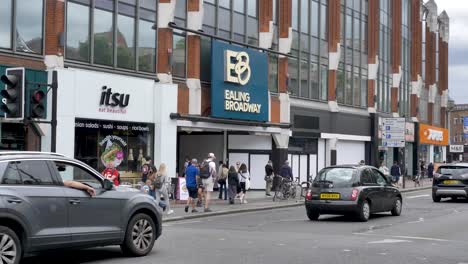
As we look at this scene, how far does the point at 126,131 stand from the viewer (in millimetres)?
25953

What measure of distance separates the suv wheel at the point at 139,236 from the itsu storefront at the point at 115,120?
12088mm

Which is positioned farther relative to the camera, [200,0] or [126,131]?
[200,0]

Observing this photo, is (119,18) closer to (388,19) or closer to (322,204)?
(322,204)

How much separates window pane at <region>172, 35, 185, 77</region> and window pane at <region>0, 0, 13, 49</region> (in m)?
8.20

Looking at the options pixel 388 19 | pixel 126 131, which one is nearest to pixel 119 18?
pixel 126 131

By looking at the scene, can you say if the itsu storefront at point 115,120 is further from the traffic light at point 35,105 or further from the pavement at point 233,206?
the traffic light at point 35,105

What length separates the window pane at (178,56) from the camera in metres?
28.3

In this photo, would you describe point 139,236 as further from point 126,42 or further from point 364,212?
point 126,42

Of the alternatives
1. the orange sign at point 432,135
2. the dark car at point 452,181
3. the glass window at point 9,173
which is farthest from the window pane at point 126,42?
the orange sign at point 432,135

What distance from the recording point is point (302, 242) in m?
13.1

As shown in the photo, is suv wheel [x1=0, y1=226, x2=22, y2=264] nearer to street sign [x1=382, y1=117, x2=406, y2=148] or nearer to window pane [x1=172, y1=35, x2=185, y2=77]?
window pane [x1=172, y1=35, x2=185, y2=77]

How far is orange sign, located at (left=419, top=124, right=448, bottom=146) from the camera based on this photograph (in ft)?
188

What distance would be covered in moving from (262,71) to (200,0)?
223 inches

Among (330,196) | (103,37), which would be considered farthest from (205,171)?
(103,37)
